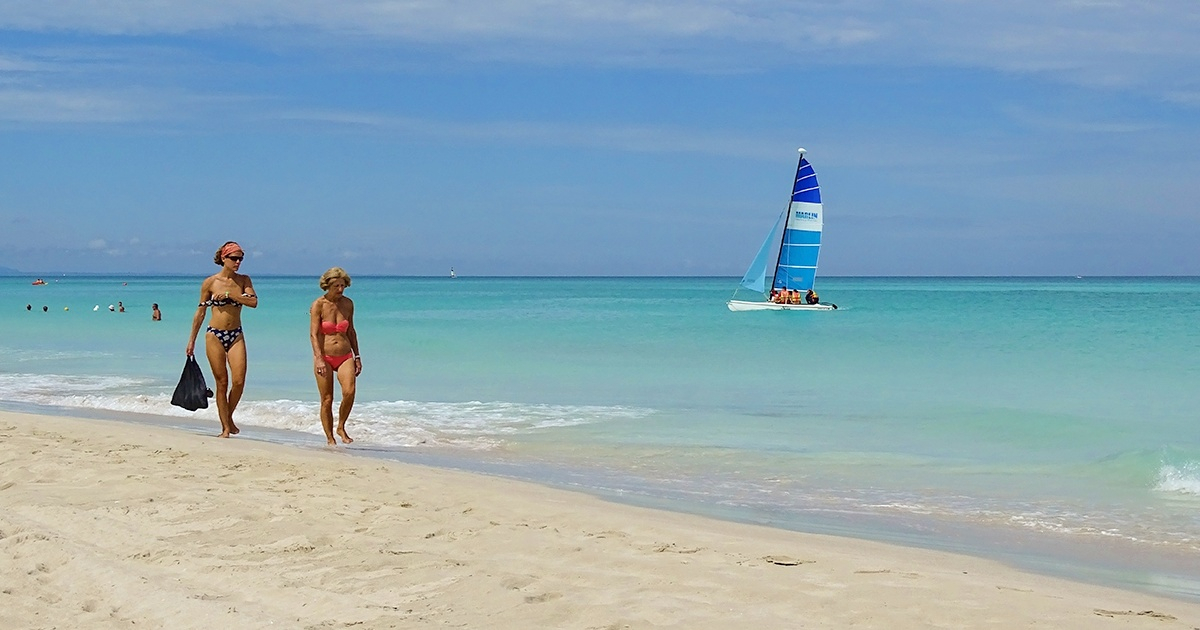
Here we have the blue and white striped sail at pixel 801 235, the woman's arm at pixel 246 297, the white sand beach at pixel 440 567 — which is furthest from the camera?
the blue and white striped sail at pixel 801 235

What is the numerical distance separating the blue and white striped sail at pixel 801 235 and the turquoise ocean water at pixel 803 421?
Result: 1717cm

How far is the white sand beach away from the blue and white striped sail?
3717 centimetres

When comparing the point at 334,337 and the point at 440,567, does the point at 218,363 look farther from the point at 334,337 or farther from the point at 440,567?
the point at 440,567

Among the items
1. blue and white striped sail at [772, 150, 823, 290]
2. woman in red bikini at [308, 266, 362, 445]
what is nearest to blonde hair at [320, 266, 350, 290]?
woman in red bikini at [308, 266, 362, 445]

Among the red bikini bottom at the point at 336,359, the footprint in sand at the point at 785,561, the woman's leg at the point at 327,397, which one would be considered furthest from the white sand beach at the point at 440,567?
the red bikini bottom at the point at 336,359

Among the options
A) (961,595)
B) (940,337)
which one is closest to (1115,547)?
(961,595)

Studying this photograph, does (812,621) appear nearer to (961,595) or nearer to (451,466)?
(961,595)

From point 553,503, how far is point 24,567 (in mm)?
2803

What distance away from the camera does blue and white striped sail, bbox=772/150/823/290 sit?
42.7m

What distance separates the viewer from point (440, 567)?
4.83m

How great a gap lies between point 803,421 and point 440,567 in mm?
7758

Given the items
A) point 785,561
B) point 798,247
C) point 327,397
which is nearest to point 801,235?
point 798,247

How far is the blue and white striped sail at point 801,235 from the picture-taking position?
42.7 metres

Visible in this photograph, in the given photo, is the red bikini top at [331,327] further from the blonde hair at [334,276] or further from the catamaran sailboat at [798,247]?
the catamaran sailboat at [798,247]
